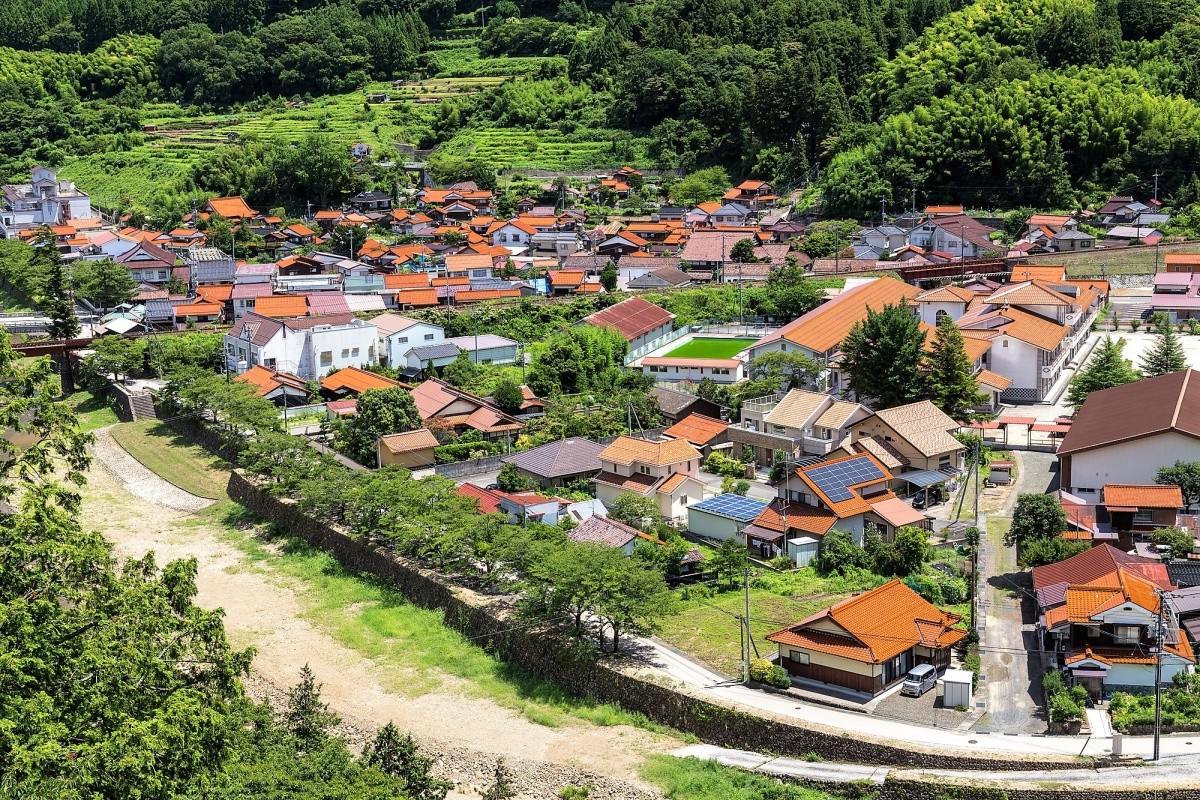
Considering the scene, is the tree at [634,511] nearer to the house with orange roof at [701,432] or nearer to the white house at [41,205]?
the house with orange roof at [701,432]

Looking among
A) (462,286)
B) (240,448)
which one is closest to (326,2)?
(462,286)

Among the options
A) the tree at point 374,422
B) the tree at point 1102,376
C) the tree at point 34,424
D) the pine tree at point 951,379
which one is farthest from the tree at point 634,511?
the tree at point 34,424

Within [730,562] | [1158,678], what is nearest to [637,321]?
[730,562]

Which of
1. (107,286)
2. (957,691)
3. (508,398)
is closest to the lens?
(957,691)

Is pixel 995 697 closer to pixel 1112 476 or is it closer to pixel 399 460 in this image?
pixel 1112 476

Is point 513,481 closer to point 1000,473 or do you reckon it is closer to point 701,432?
point 701,432

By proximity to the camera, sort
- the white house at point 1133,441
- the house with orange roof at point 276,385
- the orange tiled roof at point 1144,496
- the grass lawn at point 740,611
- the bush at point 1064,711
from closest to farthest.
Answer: the bush at point 1064,711 < the grass lawn at point 740,611 < the orange tiled roof at point 1144,496 < the white house at point 1133,441 < the house with orange roof at point 276,385
